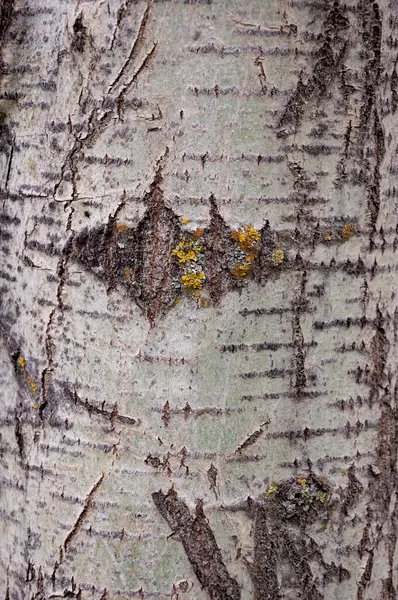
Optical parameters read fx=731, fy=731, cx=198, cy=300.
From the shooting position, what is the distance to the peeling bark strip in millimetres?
1035

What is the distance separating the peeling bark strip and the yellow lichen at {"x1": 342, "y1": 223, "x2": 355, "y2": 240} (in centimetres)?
43

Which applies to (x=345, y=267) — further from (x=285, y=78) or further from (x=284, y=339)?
(x=285, y=78)

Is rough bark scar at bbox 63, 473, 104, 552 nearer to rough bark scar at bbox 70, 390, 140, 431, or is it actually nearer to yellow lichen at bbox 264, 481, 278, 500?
rough bark scar at bbox 70, 390, 140, 431

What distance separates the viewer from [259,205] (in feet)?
3.32

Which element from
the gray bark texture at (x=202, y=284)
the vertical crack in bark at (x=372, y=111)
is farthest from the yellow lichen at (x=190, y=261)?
the vertical crack in bark at (x=372, y=111)

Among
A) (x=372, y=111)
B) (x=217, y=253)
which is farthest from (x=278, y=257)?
(x=372, y=111)

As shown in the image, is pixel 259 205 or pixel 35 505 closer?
pixel 259 205

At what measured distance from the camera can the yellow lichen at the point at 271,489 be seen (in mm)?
1056

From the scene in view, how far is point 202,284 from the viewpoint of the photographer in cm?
101

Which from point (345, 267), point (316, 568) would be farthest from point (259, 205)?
point (316, 568)

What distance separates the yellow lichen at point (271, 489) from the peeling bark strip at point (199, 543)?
96mm

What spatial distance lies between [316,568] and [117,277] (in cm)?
52

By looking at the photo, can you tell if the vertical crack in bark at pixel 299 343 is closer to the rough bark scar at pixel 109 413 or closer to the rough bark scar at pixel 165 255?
the rough bark scar at pixel 165 255

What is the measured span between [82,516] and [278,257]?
1.55 feet
